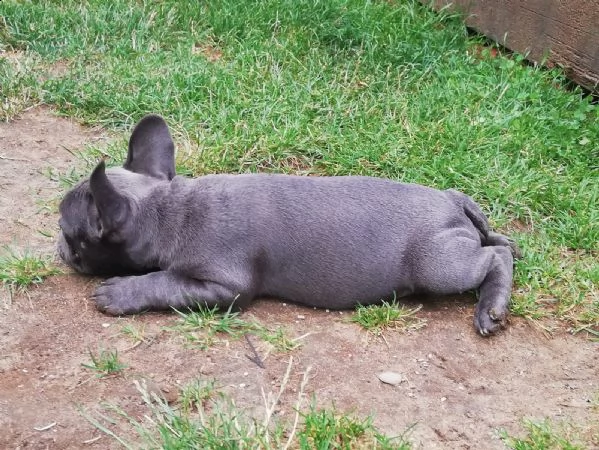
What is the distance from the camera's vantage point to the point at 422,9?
327 inches

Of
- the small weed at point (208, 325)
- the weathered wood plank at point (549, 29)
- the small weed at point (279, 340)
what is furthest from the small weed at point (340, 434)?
the weathered wood plank at point (549, 29)

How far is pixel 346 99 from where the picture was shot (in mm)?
6844

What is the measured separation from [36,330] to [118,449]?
117cm

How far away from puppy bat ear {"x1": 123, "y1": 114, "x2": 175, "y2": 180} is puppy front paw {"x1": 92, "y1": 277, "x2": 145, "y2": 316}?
30.2 inches

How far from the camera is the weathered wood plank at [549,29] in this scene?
277 inches

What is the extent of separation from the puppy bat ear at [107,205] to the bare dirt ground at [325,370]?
0.49m

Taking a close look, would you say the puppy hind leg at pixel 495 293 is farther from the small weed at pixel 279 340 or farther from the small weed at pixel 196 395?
the small weed at pixel 196 395

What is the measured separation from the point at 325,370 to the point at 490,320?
108cm

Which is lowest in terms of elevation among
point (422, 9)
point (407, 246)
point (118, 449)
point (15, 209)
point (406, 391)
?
point (15, 209)

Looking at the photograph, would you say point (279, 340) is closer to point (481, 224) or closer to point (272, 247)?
point (272, 247)

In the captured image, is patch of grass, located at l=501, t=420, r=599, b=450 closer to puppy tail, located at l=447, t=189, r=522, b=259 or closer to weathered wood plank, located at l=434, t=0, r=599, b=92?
puppy tail, located at l=447, t=189, r=522, b=259

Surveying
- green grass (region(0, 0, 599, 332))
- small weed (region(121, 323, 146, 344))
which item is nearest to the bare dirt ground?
small weed (region(121, 323, 146, 344))

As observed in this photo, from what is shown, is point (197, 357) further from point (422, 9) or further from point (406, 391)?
point (422, 9)

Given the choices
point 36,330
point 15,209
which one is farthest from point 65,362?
point 15,209
